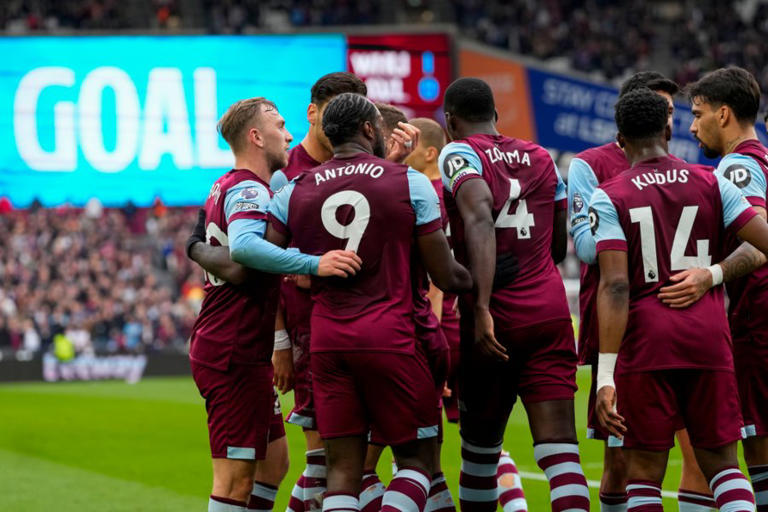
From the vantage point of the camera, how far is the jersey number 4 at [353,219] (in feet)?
16.9

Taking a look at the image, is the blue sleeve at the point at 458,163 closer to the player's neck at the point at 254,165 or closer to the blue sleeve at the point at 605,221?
the blue sleeve at the point at 605,221

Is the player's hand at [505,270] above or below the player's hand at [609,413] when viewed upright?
above

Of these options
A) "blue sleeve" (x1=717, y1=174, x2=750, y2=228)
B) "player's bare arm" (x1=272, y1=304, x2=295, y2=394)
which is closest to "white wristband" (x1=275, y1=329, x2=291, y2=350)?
"player's bare arm" (x1=272, y1=304, x2=295, y2=394)

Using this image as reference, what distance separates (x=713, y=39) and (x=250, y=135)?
102ft

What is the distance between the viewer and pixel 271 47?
20438 mm


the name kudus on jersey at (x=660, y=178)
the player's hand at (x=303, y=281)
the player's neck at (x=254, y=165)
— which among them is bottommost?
the player's hand at (x=303, y=281)

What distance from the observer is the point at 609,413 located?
500cm

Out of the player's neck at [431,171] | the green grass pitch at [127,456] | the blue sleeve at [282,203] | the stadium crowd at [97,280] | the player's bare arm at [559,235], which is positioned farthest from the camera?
the stadium crowd at [97,280]

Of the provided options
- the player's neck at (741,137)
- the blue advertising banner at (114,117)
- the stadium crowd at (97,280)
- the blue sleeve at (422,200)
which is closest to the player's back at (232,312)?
the blue sleeve at (422,200)

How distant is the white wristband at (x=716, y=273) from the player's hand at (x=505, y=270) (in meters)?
0.95

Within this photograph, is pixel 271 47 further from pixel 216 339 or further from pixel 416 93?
pixel 216 339

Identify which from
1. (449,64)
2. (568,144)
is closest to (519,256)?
(568,144)

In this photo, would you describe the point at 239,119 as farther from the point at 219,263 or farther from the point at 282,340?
the point at 282,340

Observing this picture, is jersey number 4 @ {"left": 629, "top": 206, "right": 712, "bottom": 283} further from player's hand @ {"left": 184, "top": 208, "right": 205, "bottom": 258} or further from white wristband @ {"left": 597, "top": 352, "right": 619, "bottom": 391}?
player's hand @ {"left": 184, "top": 208, "right": 205, "bottom": 258}
